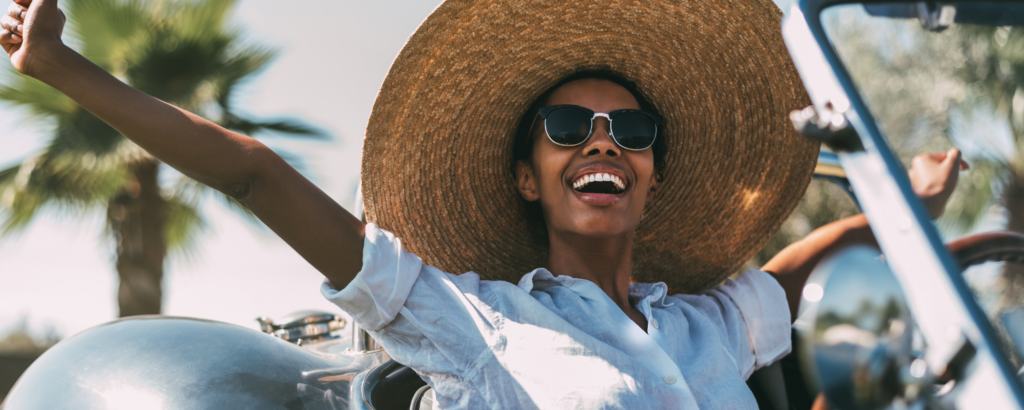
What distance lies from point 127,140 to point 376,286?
7462 mm

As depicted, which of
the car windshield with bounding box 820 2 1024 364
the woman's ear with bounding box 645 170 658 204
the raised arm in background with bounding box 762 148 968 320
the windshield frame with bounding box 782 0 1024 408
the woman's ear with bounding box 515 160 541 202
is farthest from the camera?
the woman's ear with bounding box 645 170 658 204

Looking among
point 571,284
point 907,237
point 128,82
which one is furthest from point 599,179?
point 128,82

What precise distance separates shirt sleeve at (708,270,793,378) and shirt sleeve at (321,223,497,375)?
0.77 meters

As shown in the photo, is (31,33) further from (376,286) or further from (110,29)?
(110,29)

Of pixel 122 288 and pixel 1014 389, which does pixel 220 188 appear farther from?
pixel 122 288

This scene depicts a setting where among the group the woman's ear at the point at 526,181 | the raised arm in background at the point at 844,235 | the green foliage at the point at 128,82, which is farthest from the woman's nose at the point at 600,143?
the green foliage at the point at 128,82

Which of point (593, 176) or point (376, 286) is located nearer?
point (376, 286)

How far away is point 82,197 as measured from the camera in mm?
7727

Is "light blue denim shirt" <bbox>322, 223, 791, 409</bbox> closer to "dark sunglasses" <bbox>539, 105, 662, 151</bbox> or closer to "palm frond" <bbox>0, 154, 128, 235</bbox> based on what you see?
"dark sunglasses" <bbox>539, 105, 662, 151</bbox>

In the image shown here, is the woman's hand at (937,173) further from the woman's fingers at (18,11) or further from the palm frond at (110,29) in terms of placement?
the palm frond at (110,29)

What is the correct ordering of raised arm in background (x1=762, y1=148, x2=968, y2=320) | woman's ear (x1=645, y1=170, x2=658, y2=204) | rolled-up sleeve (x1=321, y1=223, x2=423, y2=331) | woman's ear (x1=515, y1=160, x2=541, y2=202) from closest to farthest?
rolled-up sleeve (x1=321, y1=223, x2=423, y2=331) < raised arm in background (x1=762, y1=148, x2=968, y2=320) < woman's ear (x1=515, y1=160, x2=541, y2=202) < woman's ear (x1=645, y1=170, x2=658, y2=204)

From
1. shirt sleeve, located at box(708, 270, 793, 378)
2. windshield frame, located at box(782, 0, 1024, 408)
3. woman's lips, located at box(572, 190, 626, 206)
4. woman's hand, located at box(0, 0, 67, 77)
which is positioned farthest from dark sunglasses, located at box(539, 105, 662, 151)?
woman's hand, located at box(0, 0, 67, 77)

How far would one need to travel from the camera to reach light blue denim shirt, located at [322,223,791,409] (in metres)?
1.56

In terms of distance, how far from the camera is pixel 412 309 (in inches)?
63.1
